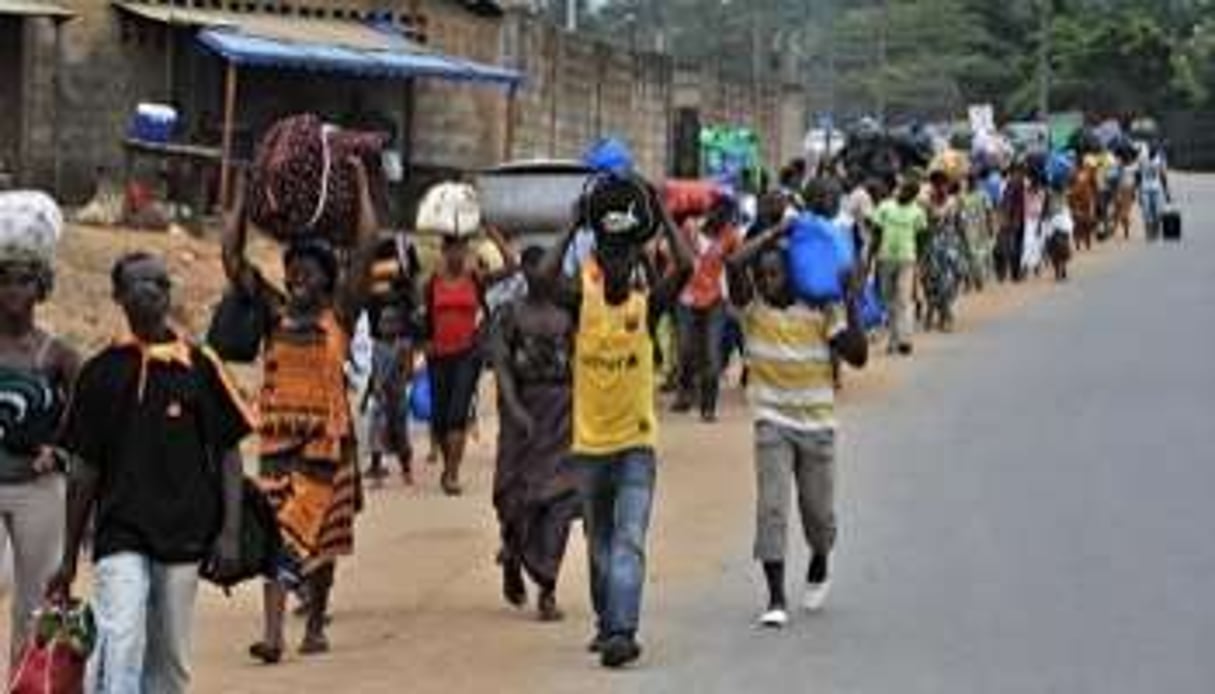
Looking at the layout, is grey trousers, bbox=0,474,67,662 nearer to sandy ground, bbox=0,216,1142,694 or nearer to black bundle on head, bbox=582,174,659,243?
sandy ground, bbox=0,216,1142,694

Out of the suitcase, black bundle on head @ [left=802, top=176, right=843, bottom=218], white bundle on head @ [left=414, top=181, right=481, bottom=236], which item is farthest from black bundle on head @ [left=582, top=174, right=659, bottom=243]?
the suitcase

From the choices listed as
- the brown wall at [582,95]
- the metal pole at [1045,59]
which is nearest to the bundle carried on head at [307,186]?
the brown wall at [582,95]

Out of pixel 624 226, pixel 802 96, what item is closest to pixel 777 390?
pixel 624 226

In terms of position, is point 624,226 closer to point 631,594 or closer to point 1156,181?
point 631,594

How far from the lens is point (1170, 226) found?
42.1 m

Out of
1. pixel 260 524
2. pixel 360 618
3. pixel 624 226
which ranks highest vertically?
pixel 624 226

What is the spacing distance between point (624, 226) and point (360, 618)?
7.81 feet

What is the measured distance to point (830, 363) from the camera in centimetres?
1083

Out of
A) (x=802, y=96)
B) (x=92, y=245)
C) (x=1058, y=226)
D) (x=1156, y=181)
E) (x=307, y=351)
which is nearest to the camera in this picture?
(x=307, y=351)

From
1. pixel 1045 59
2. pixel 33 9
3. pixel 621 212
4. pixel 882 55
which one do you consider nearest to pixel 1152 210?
pixel 33 9

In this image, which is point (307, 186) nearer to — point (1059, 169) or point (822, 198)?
point (822, 198)

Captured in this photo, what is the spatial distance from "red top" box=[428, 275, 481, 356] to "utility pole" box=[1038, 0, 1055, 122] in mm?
57207

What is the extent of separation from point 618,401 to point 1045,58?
69.1 meters

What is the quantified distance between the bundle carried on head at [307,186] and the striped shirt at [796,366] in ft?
6.50
